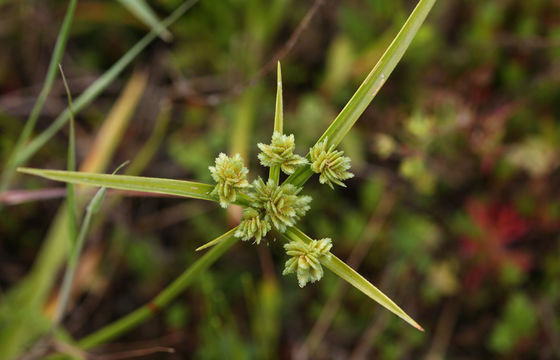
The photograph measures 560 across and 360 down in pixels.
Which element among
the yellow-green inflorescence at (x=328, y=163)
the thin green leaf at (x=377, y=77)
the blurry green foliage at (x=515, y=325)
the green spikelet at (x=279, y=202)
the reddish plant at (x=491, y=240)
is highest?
the reddish plant at (x=491, y=240)

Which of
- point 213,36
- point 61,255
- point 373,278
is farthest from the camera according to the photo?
point 213,36

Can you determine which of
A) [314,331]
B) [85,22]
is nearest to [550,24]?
[314,331]

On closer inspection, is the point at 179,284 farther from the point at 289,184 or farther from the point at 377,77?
the point at 377,77

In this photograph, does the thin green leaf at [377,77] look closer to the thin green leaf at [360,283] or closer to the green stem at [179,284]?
the thin green leaf at [360,283]

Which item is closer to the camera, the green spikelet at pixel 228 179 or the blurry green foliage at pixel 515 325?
the green spikelet at pixel 228 179

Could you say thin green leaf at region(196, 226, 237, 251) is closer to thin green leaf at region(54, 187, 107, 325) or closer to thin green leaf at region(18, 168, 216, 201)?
thin green leaf at region(18, 168, 216, 201)

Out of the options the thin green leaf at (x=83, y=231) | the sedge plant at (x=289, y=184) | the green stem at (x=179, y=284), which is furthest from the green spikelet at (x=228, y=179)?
the thin green leaf at (x=83, y=231)

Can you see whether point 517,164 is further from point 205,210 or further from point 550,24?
point 205,210
